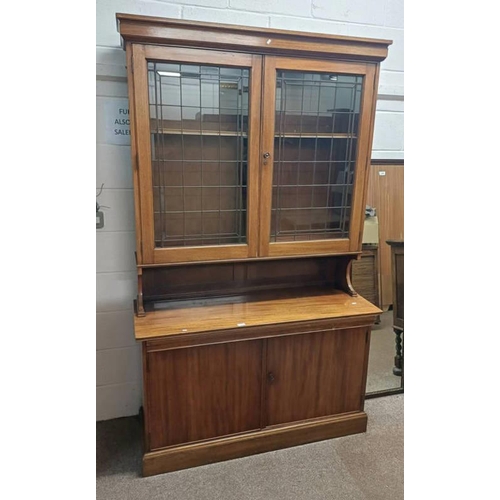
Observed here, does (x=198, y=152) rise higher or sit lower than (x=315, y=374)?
higher

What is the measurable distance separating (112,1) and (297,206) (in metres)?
1.25

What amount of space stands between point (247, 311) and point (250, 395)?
39cm

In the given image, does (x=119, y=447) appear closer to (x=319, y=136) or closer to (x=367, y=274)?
(x=367, y=274)

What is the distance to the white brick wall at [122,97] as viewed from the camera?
1.90 meters

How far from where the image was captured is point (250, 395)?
1933 mm

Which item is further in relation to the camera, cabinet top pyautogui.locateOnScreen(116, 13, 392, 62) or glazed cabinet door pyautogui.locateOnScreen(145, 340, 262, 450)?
glazed cabinet door pyautogui.locateOnScreen(145, 340, 262, 450)

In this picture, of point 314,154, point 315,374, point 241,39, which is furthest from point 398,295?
point 241,39

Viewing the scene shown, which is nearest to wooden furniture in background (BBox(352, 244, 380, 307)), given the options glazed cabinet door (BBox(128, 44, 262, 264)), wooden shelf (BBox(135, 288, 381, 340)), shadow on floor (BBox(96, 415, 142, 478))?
wooden shelf (BBox(135, 288, 381, 340))

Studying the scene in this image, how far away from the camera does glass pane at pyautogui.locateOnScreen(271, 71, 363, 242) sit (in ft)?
6.15

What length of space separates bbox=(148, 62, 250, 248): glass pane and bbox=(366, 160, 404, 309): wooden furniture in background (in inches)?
38.1

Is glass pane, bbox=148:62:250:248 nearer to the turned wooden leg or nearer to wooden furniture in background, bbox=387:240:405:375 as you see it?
wooden furniture in background, bbox=387:240:405:375

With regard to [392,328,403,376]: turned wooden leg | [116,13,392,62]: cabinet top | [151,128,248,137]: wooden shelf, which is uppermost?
[116,13,392,62]: cabinet top

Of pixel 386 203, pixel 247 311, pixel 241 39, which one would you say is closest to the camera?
pixel 241 39

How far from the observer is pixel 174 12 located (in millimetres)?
1908
